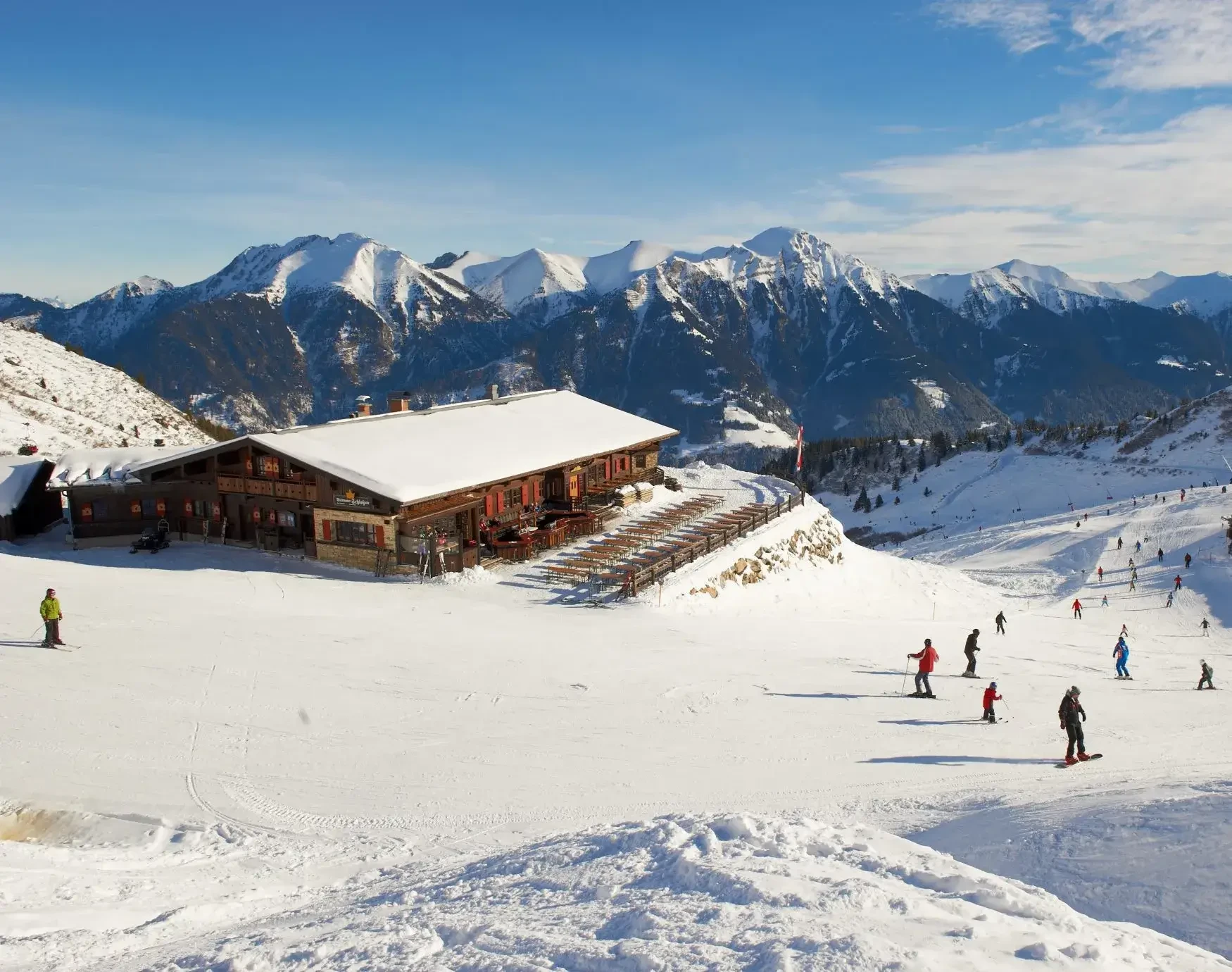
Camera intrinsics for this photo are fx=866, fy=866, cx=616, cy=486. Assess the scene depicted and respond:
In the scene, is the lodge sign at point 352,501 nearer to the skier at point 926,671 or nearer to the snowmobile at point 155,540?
the snowmobile at point 155,540

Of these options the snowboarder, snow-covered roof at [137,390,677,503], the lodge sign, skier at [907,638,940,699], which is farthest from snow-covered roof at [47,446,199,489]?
the snowboarder

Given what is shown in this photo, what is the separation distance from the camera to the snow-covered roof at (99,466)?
32.6m

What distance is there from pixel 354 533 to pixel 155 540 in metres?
7.94

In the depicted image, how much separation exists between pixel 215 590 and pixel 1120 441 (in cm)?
13842

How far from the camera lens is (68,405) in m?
62.9

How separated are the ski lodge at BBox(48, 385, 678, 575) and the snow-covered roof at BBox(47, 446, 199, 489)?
0.20 feet

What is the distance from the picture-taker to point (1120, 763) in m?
14.6

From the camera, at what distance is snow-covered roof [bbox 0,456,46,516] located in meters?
32.9

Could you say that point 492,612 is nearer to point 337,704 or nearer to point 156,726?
point 337,704

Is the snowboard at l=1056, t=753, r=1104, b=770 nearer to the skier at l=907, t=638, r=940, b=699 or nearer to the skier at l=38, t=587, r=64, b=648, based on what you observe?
the skier at l=907, t=638, r=940, b=699

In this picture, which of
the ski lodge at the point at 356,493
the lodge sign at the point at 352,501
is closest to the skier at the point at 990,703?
the ski lodge at the point at 356,493

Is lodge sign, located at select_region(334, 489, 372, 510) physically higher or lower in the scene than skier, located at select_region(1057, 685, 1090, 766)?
higher

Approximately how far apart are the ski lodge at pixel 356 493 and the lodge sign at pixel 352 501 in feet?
0.11

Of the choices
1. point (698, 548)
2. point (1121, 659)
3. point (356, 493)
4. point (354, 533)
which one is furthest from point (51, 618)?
point (1121, 659)
